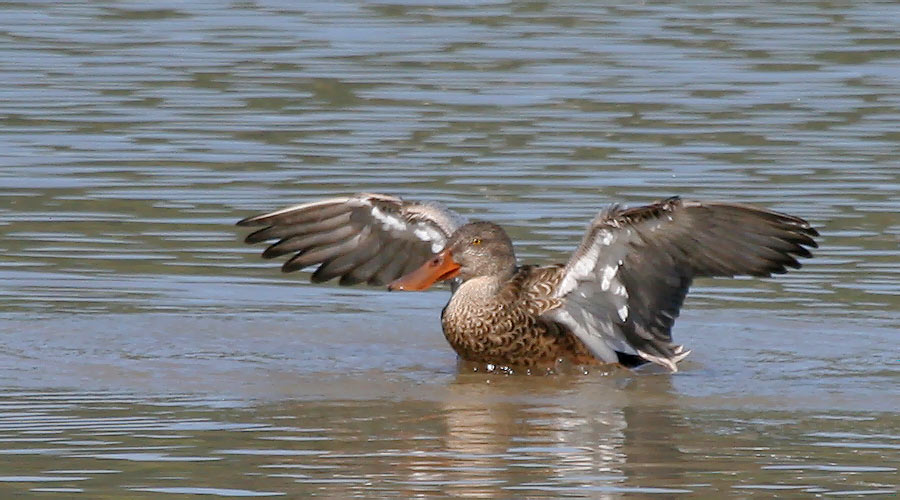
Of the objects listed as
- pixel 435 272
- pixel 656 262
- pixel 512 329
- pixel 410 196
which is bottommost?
pixel 410 196

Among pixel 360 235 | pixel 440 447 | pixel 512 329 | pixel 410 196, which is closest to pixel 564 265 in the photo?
pixel 512 329

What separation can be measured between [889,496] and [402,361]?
3.65 m

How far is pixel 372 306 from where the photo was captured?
1258cm

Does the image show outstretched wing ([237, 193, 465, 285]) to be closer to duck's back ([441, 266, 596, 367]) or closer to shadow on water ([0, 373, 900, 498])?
duck's back ([441, 266, 596, 367])

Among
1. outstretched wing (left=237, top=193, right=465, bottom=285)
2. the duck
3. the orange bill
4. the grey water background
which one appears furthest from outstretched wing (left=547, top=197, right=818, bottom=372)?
outstretched wing (left=237, top=193, right=465, bottom=285)

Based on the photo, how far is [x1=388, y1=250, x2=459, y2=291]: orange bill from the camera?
11.3 metres

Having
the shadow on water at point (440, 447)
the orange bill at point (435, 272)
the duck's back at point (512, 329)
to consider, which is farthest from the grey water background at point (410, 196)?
the orange bill at point (435, 272)

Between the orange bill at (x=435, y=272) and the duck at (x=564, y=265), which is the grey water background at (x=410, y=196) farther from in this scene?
the orange bill at (x=435, y=272)

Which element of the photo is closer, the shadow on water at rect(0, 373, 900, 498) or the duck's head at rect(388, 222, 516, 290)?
the shadow on water at rect(0, 373, 900, 498)

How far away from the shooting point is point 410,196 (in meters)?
14.8

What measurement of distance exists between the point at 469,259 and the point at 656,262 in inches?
39.5

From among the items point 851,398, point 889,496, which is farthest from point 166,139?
point 889,496

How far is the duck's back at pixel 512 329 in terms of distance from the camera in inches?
439

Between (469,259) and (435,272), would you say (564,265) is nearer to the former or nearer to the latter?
(469,259)
